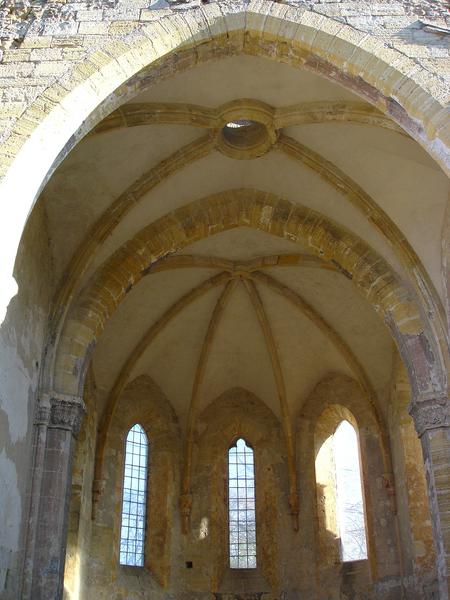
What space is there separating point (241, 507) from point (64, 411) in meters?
6.54

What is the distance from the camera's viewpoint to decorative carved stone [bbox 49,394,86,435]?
10.6 meters

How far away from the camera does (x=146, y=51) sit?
841 cm

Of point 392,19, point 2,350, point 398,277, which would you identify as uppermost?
point 392,19

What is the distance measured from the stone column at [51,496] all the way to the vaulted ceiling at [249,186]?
1.80 m

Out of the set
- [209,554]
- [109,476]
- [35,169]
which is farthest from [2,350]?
[209,554]

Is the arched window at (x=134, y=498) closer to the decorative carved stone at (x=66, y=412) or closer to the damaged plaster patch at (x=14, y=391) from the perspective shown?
the decorative carved stone at (x=66, y=412)

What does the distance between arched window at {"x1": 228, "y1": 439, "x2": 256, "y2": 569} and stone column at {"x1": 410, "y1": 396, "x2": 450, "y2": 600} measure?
239 inches

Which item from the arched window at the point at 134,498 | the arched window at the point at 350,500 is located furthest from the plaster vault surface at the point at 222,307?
the arched window at the point at 350,500

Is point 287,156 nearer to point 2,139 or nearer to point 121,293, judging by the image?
point 121,293

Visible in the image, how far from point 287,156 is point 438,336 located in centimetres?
333

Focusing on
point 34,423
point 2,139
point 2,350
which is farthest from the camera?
point 34,423

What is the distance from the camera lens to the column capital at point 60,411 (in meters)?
10.5

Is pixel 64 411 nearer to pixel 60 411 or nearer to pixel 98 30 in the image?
pixel 60 411

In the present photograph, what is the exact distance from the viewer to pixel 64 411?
1065 cm
